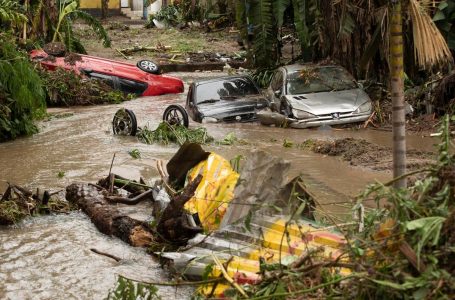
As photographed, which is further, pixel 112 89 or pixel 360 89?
pixel 112 89

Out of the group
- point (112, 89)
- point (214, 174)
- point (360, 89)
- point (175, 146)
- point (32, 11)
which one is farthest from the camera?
point (32, 11)

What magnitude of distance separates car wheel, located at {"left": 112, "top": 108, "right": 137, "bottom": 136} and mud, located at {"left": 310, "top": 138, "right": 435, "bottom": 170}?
3.58 metres

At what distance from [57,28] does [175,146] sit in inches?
542

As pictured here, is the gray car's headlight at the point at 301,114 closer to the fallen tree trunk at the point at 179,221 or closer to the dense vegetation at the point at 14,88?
the dense vegetation at the point at 14,88

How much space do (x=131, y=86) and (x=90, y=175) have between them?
1059 centimetres

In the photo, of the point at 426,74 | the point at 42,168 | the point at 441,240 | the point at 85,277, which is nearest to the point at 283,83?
the point at 426,74

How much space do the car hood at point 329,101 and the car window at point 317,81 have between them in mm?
256

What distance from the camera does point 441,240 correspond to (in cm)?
396

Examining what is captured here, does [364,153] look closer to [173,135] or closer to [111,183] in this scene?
[173,135]

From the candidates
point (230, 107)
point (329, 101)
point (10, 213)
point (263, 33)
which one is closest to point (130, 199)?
point (10, 213)

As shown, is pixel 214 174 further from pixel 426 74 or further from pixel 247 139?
pixel 426 74

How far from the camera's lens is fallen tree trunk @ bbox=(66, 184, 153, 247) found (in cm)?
848

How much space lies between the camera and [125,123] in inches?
649

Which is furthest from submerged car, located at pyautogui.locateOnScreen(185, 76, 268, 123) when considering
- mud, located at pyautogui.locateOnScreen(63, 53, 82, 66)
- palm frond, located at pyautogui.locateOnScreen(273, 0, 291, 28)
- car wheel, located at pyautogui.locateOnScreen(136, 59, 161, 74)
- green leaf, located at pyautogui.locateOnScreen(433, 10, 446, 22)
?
mud, located at pyautogui.locateOnScreen(63, 53, 82, 66)
